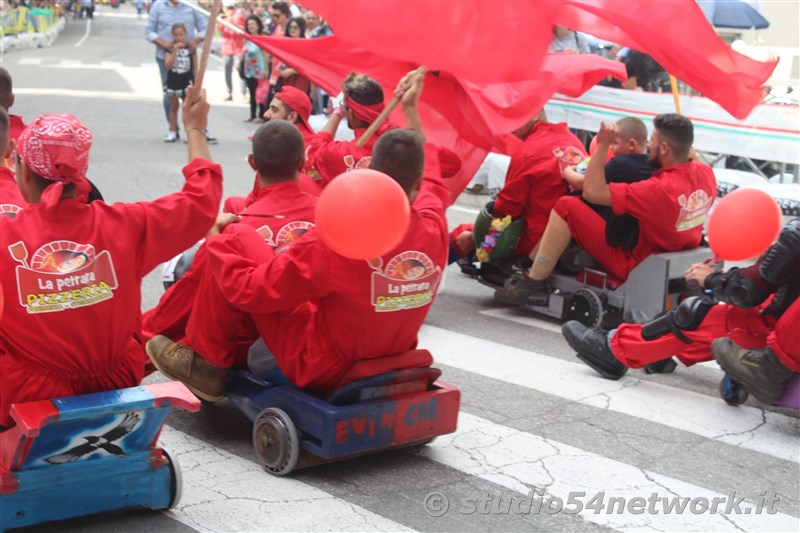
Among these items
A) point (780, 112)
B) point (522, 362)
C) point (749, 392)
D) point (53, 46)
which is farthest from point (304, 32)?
point (53, 46)

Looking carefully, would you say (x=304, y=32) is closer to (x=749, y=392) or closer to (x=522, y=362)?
(x=522, y=362)

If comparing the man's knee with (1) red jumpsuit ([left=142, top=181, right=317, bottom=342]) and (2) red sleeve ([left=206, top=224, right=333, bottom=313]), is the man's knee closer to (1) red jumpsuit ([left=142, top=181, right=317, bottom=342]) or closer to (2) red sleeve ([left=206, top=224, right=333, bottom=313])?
(1) red jumpsuit ([left=142, top=181, right=317, bottom=342])

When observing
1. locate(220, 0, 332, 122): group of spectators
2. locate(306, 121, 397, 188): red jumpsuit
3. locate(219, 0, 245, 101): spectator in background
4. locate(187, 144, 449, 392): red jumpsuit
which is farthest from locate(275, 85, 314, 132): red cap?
locate(219, 0, 245, 101): spectator in background

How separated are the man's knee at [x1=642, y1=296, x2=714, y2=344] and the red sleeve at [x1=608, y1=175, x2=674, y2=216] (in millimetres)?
1086

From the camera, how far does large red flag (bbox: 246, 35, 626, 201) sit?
6898 millimetres

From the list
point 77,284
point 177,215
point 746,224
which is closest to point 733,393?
point 746,224

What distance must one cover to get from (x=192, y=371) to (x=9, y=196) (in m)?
1.19

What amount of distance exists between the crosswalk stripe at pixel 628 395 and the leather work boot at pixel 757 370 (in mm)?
255

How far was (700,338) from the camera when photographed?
6219 millimetres

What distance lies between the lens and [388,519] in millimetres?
4418

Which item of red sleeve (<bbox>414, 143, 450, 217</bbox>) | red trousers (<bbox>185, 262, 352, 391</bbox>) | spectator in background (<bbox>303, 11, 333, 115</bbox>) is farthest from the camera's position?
spectator in background (<bbox>303, 11, 333, 115</bbox>)

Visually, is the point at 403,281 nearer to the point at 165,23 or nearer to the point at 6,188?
the point at 6,188

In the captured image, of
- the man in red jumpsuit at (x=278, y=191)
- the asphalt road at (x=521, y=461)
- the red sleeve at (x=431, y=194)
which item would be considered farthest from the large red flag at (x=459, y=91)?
the man in red jumpsuit at (x=278, y=191)

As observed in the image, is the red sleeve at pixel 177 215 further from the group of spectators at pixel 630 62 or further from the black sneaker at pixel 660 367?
the group of spectators at pixel 630 62
